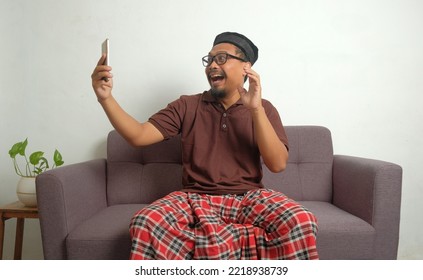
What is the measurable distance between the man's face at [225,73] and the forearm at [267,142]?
0.83ft

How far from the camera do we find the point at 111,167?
1946 mm

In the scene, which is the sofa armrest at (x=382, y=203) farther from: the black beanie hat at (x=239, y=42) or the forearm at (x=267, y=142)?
the black beanie hat at (x=239, y=42)

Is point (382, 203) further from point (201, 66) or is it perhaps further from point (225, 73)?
point (201, 66)

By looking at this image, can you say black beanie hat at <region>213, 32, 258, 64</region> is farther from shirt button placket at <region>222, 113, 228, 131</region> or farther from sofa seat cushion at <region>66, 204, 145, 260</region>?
sofa seat cushion at <region>66, 204, 145, 260</region>

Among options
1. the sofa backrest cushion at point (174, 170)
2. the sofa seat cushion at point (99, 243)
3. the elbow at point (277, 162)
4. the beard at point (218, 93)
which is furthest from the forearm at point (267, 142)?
the sofa seat cushion at point (99, 243)

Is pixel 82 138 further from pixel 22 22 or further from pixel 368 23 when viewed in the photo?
pixel 368 23

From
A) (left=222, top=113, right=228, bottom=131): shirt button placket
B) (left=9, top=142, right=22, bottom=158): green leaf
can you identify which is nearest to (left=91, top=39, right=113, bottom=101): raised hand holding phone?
(left=222, top=113, right=228, bottom=131): shirt button placket

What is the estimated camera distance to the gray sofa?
4.63 feet

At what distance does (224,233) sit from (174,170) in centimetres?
76

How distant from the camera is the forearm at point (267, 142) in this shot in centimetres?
140

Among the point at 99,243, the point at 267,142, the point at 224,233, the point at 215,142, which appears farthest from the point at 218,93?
the point at 99,243

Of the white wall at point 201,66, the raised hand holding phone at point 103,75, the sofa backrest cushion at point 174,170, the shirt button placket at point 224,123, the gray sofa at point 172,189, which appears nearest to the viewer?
the raised hand holding phone at point 103,75

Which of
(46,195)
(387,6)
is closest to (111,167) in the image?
(46,195)
